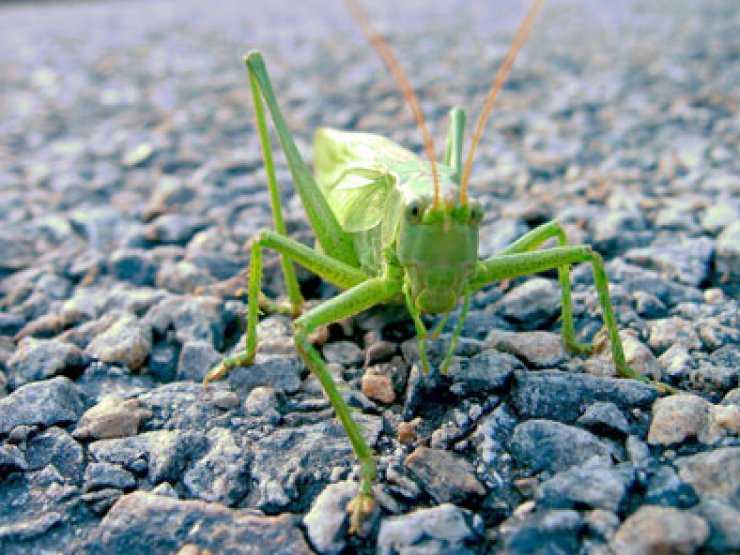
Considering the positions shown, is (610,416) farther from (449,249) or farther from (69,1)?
(69,1)

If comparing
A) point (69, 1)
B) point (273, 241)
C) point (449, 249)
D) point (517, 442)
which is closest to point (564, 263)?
point (449, 249)

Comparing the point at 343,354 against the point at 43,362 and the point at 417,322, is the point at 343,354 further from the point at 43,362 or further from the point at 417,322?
the point at 43,362

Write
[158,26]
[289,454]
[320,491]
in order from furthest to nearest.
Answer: [158,26], [289,454], [320,491]

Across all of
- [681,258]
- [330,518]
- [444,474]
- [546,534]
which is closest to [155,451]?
[330,518]

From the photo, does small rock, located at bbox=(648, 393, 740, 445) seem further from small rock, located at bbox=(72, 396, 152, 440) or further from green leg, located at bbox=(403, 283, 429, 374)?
small rock, located at bbox=(72, 396, 152, 440)

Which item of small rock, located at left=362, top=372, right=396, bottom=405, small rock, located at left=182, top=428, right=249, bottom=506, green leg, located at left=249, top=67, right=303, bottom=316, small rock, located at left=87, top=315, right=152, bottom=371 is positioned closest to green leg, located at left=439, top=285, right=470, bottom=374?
small rock, located at left=362, top=372, right=396, bottom=405

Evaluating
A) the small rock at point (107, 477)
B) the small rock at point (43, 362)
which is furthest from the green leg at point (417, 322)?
the small rock at point (43, 362)

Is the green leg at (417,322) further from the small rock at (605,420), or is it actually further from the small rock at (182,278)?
the small rock at (182,278)
